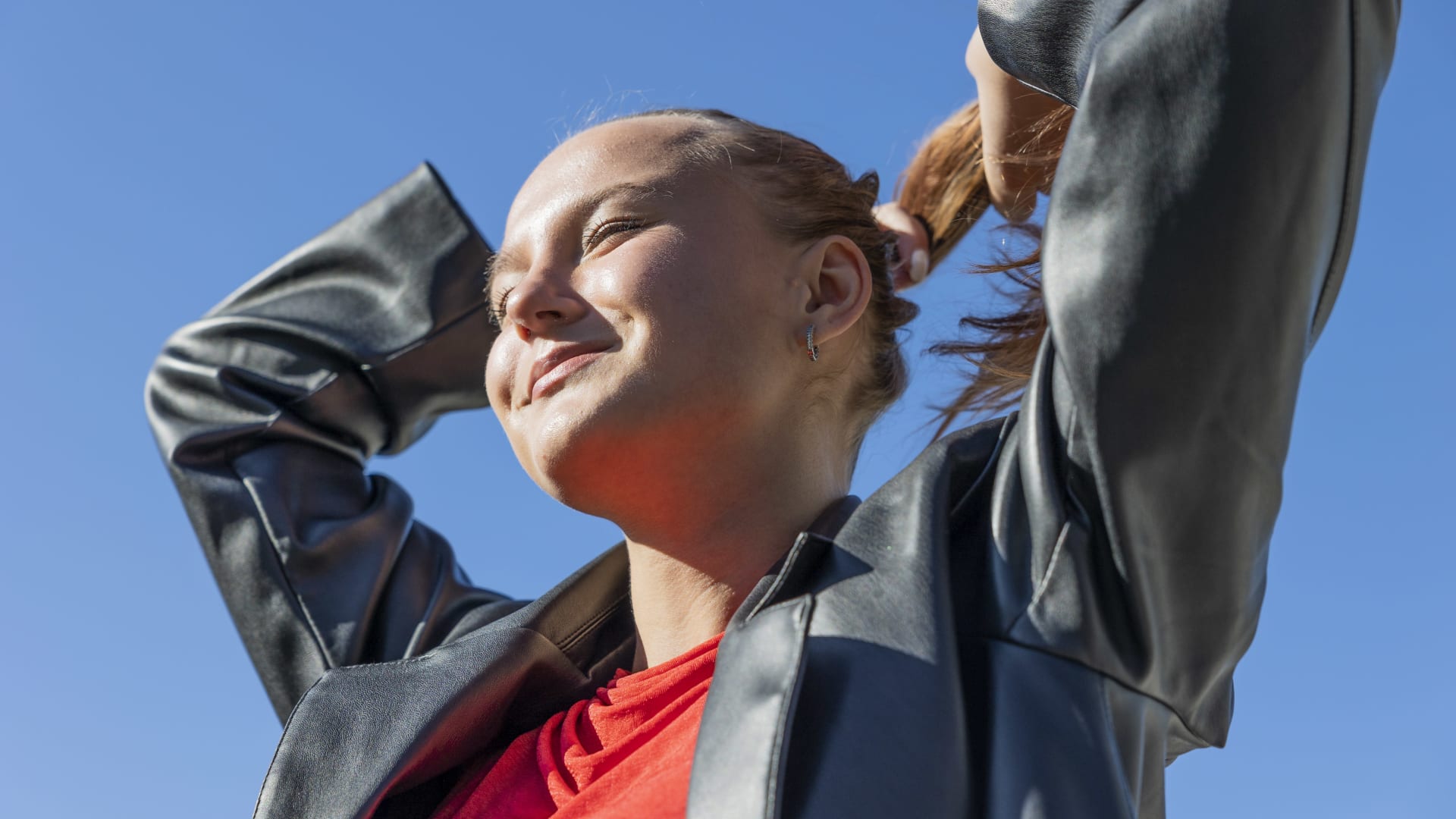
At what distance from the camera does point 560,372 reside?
6.00 feet

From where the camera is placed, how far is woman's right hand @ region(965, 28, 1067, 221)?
2.09m

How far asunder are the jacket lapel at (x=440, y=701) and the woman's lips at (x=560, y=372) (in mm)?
381

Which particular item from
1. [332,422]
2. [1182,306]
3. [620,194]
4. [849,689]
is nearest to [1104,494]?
[1182,306]

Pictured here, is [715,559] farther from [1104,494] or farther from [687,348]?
[1104,494]

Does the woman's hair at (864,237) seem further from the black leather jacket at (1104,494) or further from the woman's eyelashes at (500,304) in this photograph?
the black leather jacket at (1104,494)

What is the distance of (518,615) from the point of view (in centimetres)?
208

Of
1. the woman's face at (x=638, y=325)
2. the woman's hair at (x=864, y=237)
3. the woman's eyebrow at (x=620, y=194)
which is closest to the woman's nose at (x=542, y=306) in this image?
the woman's face at (x=638, y=325)

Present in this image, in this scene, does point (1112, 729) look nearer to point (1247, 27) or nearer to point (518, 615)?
point (1247, 27)

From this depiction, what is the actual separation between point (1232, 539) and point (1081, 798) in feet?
0.94

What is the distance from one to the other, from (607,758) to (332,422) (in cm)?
116

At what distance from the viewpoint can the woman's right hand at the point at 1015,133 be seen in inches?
82.4

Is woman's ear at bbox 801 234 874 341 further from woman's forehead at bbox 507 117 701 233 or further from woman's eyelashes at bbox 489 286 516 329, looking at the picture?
woman's eyelashes at bbox 489 286 516 329

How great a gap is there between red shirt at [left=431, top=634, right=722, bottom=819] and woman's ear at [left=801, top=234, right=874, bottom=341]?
0.47 m

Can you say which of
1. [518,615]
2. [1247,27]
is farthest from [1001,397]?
[1247,27]
